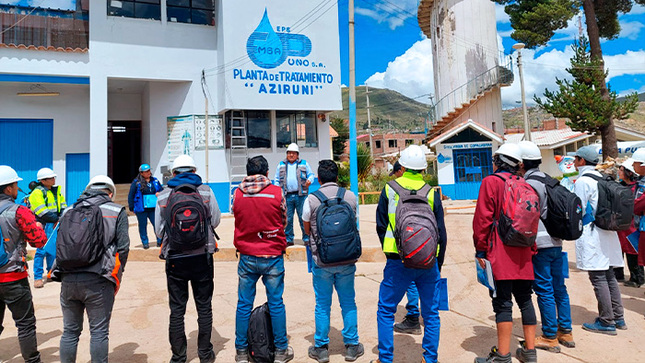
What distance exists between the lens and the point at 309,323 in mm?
4441

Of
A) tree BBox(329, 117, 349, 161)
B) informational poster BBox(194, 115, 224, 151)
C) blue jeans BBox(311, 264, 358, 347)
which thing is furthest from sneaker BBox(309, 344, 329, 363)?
tree BBox(329, 117, 349, 161)

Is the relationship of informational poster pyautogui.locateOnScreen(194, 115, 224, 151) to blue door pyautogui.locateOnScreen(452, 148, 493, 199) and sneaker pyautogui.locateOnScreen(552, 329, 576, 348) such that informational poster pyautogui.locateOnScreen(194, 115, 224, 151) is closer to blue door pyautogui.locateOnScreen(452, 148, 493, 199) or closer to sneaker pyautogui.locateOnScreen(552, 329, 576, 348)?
blue door pyautogui.locateOnScreen(452, 148, 493, 199)

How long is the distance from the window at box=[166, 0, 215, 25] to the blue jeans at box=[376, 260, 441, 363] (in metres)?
14.3

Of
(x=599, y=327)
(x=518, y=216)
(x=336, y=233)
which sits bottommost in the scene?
(x=599, y=327)

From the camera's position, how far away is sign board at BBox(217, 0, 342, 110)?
46.0 feet

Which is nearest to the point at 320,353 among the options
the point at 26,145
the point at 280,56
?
the point at 280,56

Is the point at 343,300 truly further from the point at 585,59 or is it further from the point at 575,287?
the point at 585,59

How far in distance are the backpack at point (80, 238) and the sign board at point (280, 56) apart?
37.4 ft

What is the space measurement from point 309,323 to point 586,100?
45.5 ft

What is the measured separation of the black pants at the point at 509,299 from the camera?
3209 mm

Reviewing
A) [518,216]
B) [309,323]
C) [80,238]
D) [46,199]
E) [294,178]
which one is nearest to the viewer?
[80,238]

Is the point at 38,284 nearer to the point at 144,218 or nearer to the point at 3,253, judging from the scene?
the point at 144,218

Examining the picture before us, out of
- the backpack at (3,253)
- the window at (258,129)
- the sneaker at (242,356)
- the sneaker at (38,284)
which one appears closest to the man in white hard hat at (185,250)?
the sneaker at (242,356)

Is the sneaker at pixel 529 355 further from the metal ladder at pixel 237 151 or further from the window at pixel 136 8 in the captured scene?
the window at pixel 136 8
